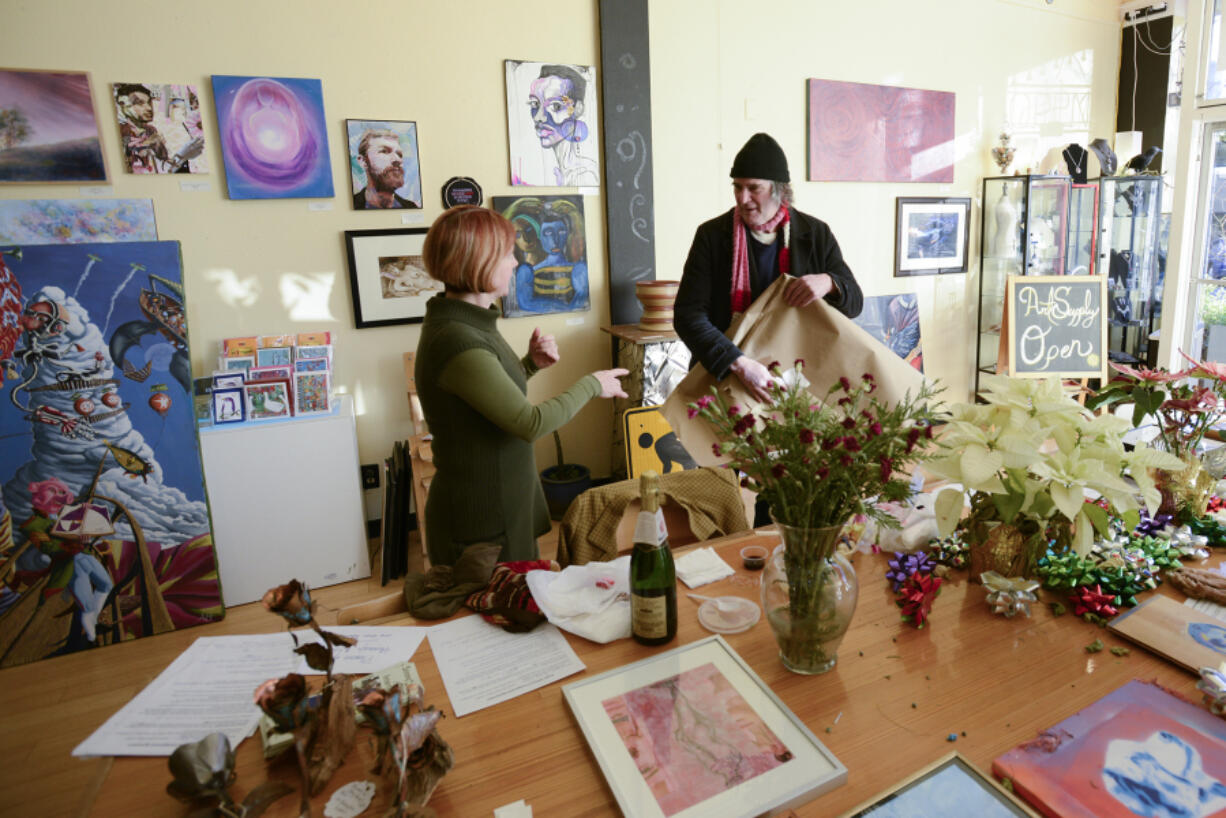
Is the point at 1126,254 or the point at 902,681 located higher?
the point at 1126,254

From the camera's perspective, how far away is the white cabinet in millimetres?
2824

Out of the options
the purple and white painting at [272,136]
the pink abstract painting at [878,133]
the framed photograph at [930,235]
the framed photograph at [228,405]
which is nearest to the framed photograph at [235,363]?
the framed photograph at [228,405]

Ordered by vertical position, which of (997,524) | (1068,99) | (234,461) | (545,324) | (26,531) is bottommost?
(26,531)

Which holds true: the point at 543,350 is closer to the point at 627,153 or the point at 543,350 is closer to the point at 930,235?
the point at 627,153

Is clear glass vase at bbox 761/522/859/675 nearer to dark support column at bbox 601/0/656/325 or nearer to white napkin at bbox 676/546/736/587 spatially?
white napkin at bbox 676/546/736/587

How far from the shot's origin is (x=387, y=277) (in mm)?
3346

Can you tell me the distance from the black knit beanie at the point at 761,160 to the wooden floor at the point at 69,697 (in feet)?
5.01

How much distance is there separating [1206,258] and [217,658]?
514 cm

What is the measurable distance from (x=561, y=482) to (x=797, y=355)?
1934 mm

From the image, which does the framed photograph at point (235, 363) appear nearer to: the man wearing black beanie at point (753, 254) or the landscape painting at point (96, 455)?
the landscape painting at point (96, 455)

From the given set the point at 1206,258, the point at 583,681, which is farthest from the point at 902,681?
the point at 1206,258

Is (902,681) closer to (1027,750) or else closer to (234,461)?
(1027,750)

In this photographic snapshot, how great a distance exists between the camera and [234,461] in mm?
2818

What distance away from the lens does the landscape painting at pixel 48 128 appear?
8.82 feet
